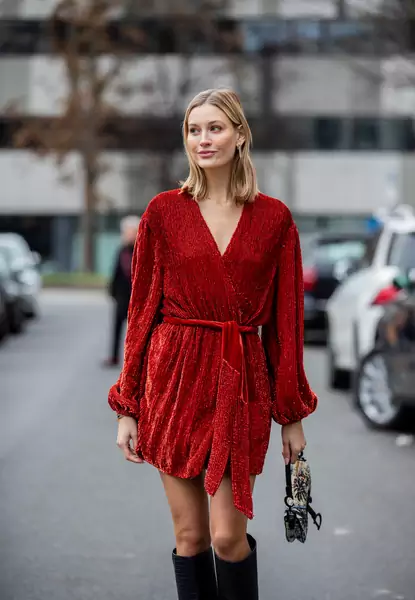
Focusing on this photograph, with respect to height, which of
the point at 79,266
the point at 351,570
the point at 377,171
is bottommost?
the point at 79,266

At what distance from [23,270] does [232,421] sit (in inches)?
729

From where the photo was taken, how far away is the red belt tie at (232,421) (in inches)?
146

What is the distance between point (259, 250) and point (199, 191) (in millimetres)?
265

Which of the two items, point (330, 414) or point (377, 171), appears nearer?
point (330, 414)

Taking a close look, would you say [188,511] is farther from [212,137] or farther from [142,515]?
[142,515]

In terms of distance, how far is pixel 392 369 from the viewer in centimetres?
960

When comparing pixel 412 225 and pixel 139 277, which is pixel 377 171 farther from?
pixel 139 277

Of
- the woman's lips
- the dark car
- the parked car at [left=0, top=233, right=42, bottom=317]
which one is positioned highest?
the woman's lips

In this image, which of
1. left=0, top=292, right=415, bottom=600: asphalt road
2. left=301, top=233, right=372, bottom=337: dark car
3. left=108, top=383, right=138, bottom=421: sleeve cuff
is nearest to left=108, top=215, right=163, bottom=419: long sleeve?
left=108, top=383, right=138, bottom=421: sleeve cuff

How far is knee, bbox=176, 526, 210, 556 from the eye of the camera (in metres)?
3.84

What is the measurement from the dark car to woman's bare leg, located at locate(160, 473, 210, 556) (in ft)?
44.2

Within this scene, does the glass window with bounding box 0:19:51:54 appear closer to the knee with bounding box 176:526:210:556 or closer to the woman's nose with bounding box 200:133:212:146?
the woman's nose with bounding box 200:133:212:146

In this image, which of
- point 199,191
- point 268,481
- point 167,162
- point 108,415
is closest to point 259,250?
point 199,191

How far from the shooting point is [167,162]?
150 ft
